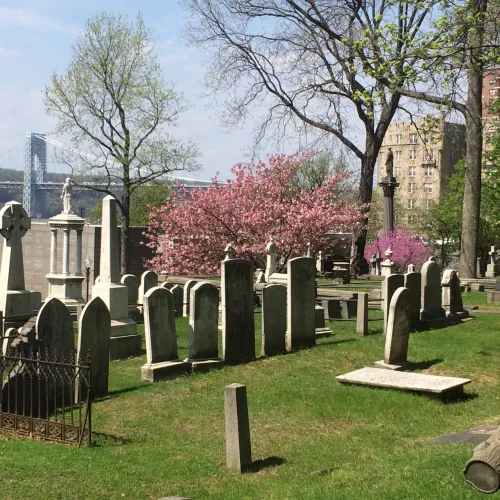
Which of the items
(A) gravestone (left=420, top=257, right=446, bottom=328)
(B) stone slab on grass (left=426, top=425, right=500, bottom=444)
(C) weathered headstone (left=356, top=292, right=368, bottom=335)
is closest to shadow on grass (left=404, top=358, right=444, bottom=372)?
(C) weathered headstone (left=356, top=292, right=368, bottom=335)

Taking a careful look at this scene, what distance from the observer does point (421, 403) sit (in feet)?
30.6

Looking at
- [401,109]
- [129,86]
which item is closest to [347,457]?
[401,109]

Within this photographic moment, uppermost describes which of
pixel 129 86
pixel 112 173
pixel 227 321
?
pixel 129 86

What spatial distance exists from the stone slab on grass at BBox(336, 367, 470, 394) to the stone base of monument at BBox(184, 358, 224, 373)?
2.09 metres

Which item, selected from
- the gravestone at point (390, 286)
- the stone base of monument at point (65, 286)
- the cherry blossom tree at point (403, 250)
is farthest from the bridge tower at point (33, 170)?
the gravestone at point (390, 286)

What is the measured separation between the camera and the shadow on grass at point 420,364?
11222 mm

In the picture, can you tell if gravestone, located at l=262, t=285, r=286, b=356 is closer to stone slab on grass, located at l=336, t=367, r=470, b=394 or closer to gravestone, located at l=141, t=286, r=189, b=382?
gravestone, located at l=141, t=286, r=189, b=382

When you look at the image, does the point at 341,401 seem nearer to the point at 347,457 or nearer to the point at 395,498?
the point at 347,457

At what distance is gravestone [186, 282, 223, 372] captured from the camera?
11.3 m

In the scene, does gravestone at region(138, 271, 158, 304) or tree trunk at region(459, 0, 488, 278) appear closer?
gravestone at region(138, 271, 158, 304)

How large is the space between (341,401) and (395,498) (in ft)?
12.2

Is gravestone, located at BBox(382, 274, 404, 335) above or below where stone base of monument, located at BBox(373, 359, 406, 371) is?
above

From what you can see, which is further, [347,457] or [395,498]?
[347,457]

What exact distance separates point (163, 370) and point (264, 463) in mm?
3832
